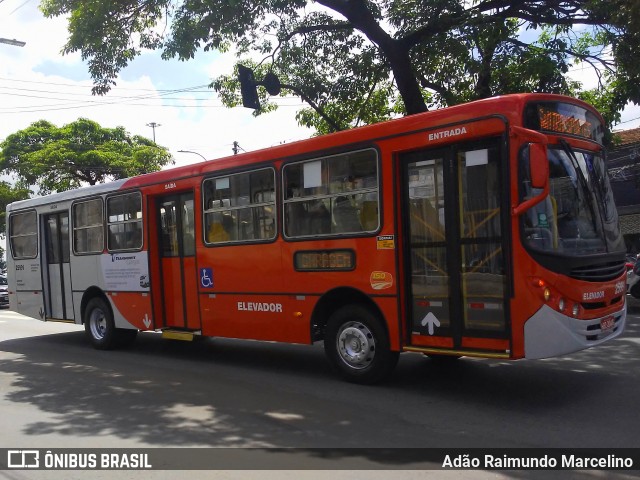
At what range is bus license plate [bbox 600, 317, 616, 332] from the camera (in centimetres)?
599

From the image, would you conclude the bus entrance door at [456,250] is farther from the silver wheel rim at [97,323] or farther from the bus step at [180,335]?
the silver wheel rim at [97,323]

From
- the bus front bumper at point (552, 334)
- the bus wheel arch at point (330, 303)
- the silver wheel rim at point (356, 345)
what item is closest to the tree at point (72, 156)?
the bus wheel arch at point (330, 303)

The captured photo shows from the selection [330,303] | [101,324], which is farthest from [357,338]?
[101,324]

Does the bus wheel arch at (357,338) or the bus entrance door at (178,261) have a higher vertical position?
the bus entrance door at (178,261)

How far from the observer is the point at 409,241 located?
6.64 meters

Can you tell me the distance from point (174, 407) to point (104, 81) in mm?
9366

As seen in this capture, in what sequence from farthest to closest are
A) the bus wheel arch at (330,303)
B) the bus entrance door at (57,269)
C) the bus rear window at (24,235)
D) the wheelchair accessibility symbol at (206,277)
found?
1. the bus rear window at (24,235)
2. the bus entrance door at (57,269)
3. the wheelchair accessibility symbol at (206,277)
4. the bus wheel arch at (330,303)

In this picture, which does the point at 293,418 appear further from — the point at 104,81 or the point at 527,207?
the point at 104,81

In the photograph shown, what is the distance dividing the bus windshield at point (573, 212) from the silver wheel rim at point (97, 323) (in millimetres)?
8393

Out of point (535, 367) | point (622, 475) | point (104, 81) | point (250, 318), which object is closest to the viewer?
point (622, 475)

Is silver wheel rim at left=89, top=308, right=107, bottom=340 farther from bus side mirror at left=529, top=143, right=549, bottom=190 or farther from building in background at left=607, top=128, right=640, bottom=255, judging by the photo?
building in background at left=607, top=128, right=640, bottom=255

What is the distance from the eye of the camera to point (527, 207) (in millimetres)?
5535

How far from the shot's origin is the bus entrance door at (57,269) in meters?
11.8

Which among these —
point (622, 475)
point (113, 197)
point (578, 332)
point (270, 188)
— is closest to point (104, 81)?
point (113, 197)
